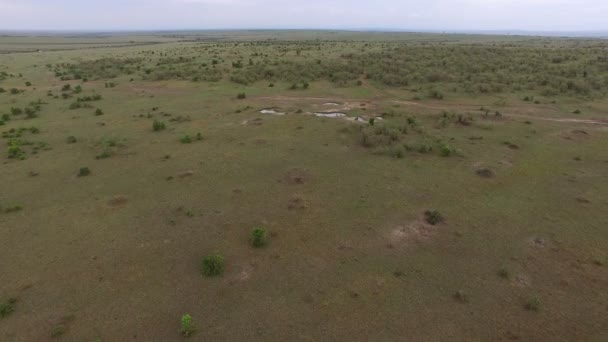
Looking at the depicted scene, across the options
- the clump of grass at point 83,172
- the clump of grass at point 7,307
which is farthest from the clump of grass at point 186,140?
the clump of grass at point 7,307

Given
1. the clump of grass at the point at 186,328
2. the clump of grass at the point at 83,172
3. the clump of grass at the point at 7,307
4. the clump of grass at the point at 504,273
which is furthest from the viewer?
the clump of grass at the point at 83,172

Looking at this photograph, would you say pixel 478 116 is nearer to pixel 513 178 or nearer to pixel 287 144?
pixel 513 178

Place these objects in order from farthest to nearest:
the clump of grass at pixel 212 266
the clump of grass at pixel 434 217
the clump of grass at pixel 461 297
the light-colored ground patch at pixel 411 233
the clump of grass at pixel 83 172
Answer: the clump of grass at pixel 83 172 → the clump of grass at pixel 434 217 → the light-colored ground patch at pixel 411 233 → the clump of grass at pixel 212 266 → the clump of grass at pixel 461 297

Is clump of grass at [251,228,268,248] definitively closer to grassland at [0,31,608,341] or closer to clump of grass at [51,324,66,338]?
grassland at [0,31,608,341]

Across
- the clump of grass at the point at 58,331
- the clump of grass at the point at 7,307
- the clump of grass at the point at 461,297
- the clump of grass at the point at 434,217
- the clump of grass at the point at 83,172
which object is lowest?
the clump of grass at the point at 58,331

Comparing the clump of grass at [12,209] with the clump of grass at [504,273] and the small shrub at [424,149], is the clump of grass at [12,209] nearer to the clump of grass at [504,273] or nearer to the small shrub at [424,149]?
the clump of grass at [504,273]

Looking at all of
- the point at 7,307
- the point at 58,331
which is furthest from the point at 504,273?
the point at 7,307
